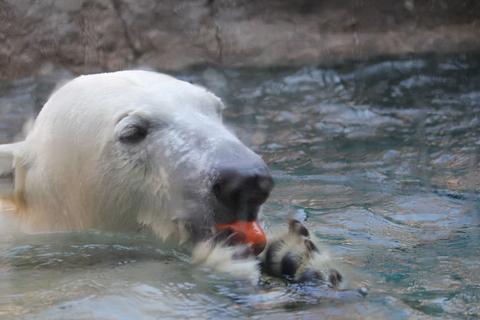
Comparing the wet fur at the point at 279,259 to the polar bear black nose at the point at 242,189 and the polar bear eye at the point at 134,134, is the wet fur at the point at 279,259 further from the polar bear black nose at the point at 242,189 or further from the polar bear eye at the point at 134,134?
the polar bear eye at the point at 134,134

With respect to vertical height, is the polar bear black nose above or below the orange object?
above

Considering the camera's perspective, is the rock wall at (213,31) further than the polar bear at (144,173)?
Yes

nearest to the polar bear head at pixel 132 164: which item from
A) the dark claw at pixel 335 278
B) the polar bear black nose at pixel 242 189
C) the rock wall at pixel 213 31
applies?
the polar bear black nose at pixel 242 189

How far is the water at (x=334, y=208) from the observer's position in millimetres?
1801

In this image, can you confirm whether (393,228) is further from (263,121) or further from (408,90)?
(408,90)

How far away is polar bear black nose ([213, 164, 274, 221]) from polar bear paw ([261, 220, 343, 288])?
0.45 ft

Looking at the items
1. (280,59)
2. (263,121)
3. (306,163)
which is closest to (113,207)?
(306,163)

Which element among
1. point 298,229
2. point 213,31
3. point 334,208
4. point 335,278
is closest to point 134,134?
point 298,229

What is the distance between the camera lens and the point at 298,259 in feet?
6.52

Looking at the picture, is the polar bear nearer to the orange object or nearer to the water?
the orange object

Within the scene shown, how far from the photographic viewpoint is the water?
1.80m

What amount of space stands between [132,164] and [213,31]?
217 inches

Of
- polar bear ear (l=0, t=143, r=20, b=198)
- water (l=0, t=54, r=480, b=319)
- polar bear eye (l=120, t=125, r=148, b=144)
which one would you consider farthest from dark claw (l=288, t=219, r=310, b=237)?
polar bear ear (l=0, t=143, r=20, b=198)

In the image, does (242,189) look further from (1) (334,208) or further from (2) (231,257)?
(1) (334,208)
